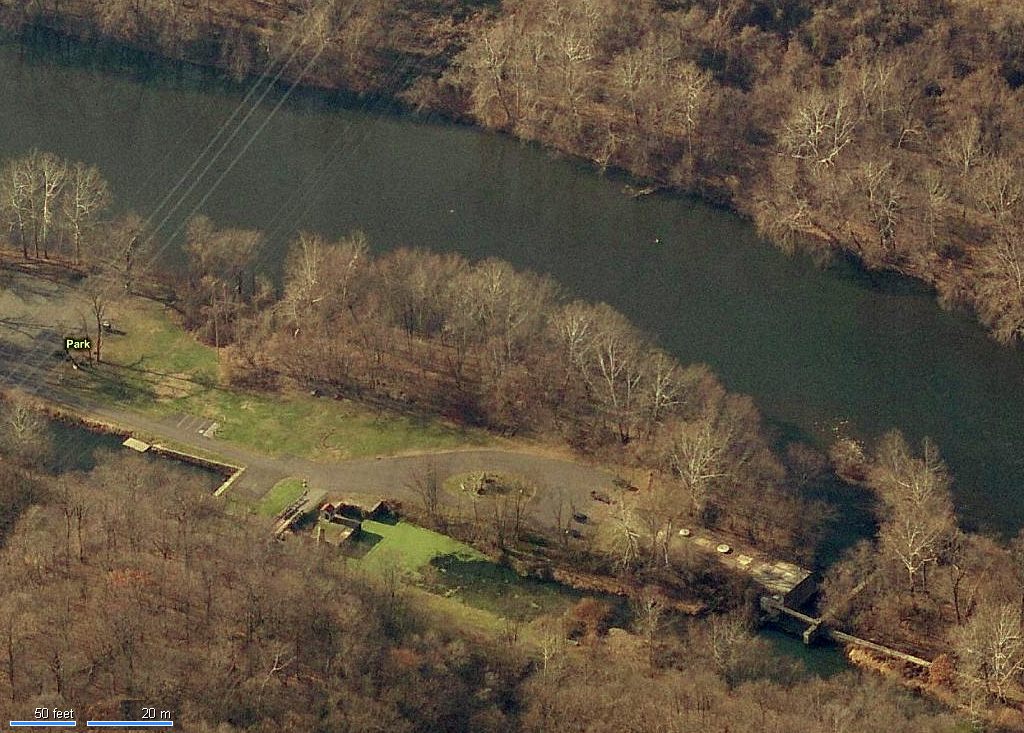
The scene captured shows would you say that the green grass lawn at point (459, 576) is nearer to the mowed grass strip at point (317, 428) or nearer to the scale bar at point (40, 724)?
the mowed grass strip at point (317, 428)

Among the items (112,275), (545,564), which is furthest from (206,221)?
(545,564)

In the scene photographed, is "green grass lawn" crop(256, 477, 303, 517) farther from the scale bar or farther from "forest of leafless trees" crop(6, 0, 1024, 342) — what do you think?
"forest of leafless trees" crop(6, 0, 1024, 342)

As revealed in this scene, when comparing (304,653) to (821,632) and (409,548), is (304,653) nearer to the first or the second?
(409,548)

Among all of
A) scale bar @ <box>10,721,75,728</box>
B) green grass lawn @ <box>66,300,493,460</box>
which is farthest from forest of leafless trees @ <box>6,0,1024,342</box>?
scale bar @ <box>10,721,75,728</box>

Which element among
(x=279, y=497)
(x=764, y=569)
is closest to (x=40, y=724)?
(x=279, y=497)

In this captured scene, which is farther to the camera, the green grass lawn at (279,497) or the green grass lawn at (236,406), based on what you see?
the green grass lawn at (236,406)

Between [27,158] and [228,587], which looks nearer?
[228,587]

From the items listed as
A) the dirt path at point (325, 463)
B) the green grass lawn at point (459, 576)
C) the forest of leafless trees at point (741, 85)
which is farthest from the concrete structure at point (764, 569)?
the forest of leafless trees at point (741, 85)

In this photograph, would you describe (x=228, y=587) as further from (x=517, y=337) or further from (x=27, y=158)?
(x=27, y=158)
